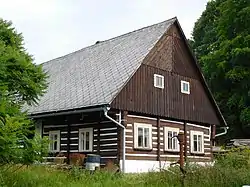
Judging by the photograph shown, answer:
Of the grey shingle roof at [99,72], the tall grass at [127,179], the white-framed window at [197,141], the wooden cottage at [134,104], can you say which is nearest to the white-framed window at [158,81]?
the wooden cottage at [134,104]

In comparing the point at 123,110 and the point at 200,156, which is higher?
the point at 123,110

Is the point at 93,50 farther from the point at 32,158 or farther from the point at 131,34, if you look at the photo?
the point at 32,158

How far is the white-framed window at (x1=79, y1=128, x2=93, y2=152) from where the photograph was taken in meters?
21.9

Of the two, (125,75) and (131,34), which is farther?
(131,34)

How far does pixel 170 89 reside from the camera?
24.0 m

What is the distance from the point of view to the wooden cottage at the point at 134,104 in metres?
20.9

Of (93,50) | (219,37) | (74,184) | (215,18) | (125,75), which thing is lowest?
(74,184)

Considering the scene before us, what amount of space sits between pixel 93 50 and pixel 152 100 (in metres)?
6.84

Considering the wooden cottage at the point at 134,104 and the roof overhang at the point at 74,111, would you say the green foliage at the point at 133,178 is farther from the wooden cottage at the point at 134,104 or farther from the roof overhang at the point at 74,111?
the wooden cottage at the point at 134,104

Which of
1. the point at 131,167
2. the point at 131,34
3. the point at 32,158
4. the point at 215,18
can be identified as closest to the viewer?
the point at 32,158

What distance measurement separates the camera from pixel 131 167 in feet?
67.7

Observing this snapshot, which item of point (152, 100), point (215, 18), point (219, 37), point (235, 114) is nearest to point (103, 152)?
point (152, 100)

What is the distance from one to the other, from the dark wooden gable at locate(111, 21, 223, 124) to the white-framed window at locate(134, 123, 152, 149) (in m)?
0.71

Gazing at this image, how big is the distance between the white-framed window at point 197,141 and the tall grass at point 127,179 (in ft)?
31.3
